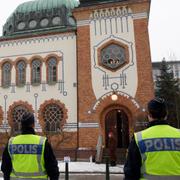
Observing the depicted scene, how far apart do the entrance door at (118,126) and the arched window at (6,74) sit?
7.75 metres

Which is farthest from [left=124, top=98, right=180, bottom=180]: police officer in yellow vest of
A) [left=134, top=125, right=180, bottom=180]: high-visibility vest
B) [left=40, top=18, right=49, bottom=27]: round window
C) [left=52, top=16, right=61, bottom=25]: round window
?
[left=40, top=18, right=49, bottom=27]: round window

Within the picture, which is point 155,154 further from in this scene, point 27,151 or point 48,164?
point 27,151

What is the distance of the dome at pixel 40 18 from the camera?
949 inches

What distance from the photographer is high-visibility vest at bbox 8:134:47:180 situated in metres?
3.94

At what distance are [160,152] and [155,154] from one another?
6cm

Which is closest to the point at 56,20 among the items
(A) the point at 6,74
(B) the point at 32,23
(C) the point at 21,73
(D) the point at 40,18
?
(D) the point at 40,18

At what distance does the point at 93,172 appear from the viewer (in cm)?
1359

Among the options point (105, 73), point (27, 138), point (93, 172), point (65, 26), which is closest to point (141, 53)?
point (105, 73)

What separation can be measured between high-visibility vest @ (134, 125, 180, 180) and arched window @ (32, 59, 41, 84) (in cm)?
1859

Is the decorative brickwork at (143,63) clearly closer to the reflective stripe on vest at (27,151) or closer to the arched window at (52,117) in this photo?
the arched window at (52,117)

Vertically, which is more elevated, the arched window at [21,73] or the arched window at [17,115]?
the arched window at [21,73]

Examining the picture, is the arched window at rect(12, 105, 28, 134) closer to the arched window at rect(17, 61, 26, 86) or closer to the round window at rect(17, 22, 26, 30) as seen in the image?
the arched window at rect(17, 61, 26, 86)

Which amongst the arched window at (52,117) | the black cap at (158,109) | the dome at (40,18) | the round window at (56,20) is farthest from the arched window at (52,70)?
the black cap at (158,109)

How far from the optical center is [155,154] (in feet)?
10.6
